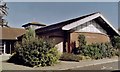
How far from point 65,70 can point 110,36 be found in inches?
701

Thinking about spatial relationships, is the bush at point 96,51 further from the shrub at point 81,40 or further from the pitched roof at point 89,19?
the pitched roof at point 89,19

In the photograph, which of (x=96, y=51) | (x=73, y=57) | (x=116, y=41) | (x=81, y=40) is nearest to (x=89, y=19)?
(x=81, y=40)

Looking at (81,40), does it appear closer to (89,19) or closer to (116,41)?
(89,19)

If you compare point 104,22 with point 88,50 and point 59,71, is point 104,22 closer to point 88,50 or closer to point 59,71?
point 88,50

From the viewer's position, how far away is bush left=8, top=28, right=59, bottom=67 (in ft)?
53.2

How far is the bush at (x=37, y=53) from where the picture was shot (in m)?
16.2

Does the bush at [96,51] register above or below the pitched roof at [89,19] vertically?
below

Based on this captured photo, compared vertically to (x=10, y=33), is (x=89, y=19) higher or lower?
higher

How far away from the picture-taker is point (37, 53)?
16.2 metres

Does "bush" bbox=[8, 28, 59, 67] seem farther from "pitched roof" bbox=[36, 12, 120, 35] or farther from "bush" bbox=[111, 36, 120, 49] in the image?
"bush" bbox=[111, 36, 120, 49]

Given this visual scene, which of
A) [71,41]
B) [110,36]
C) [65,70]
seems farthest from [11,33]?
[65,70]

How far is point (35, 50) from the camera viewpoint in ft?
53.7


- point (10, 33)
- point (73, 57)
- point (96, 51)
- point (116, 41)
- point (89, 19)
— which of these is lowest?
point (73, 57)

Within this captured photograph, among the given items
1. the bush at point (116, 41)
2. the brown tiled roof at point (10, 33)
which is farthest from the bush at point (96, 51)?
the brown tiled roof at point (10, 33)
